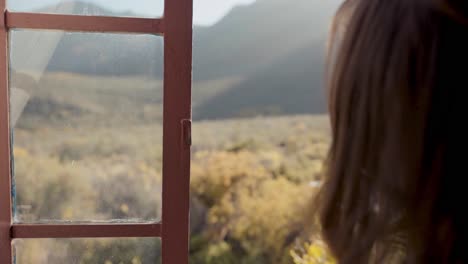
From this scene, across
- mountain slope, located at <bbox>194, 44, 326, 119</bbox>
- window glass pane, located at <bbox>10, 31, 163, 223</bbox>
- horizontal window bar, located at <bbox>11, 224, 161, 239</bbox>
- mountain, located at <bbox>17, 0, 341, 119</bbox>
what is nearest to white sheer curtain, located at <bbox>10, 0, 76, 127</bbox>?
window glass pane, located at <bbox>10, 31, 163, 223</bbox>

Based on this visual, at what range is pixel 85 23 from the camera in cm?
156

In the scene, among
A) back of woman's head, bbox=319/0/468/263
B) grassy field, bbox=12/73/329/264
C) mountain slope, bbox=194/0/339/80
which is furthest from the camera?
mountain slope, bbox=194/0/339/80

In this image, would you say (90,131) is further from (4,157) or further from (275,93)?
(275,93)

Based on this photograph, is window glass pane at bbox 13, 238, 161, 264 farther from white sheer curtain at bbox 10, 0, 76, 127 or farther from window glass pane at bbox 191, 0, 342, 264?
window glass pane at bbox 191, 0, 342, 264

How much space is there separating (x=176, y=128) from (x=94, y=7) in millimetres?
432

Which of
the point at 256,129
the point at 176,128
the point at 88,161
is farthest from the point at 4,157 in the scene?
the point at 256,129

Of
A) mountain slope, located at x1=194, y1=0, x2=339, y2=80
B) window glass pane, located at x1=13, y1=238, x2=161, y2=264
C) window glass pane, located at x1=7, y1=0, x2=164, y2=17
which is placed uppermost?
mountain slope, located at x1=194, y1=0, x2=339, y2=80

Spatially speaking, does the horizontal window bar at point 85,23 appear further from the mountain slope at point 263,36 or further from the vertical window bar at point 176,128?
the mountain slope at point 263,36

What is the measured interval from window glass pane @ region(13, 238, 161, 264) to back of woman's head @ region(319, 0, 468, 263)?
112cm

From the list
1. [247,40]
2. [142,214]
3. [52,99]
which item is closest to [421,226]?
[142,214]

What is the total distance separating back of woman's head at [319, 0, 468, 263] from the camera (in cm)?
58

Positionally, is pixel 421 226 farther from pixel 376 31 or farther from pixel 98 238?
pixel 98 238

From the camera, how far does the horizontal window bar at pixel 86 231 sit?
160 cm

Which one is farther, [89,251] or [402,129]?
[89,251]
